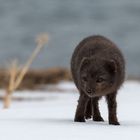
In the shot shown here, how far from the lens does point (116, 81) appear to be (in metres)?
10.0

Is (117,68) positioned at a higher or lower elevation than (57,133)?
higher

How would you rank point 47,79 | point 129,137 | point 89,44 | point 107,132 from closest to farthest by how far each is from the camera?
1. point 129,137
2. point 107,132
3. point 89,44
4. point 47,79

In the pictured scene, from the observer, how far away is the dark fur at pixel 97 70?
382 inches

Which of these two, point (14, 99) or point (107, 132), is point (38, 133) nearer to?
point (107, 132)

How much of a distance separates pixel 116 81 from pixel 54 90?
23980 mm

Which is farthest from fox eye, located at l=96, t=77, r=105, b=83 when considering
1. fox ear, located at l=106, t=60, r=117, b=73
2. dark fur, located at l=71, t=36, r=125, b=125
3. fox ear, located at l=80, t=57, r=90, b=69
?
fox ear, located at l=80, t=57, r=90, b=69

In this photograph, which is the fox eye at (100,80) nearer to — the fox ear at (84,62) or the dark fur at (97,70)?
the dark fur at (97,70)

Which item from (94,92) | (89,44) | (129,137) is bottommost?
(129,137)

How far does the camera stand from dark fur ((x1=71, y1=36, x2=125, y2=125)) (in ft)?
31.8

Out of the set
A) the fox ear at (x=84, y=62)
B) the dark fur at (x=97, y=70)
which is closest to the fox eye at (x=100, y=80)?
the dark fur at (x=97, y=70)

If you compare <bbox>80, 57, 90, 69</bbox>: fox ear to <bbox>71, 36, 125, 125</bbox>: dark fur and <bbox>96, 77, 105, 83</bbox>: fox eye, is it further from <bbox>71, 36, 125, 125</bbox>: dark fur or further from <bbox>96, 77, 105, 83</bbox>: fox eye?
<bbox>96, 77, 105, 83</bbox>: fox eye

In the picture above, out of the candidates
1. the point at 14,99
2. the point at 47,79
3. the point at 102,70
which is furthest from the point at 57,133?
the point at 47,79

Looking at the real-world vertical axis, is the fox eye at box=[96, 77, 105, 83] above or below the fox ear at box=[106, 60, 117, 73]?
below

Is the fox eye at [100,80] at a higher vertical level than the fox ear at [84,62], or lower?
lower
